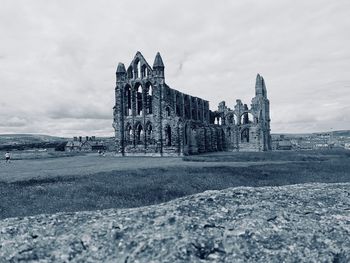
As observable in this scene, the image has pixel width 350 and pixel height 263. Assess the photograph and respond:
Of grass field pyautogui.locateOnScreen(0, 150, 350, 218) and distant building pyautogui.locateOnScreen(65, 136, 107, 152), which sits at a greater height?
distant building pyautogui.locateOnScreen(65, 136, 107, 152)

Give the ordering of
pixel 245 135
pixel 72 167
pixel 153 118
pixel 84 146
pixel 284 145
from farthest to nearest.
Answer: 1. pixel 84 146
2. pixel 284 145
3. pixel 245 135
4. pixel 153 118
5. pixel 72 167

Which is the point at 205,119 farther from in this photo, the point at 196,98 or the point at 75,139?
the point at 75,139

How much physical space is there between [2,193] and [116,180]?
5.68m

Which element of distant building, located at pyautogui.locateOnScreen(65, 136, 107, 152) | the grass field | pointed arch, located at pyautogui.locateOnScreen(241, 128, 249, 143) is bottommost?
the grass field

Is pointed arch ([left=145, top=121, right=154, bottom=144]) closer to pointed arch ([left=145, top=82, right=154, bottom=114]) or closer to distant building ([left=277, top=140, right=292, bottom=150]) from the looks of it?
pointed arch ([left=145, top=82, right=154, bottom=114])

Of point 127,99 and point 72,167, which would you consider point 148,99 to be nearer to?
point 127,99

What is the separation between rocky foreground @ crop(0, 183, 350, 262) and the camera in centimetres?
619

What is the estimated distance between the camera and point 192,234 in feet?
21.4

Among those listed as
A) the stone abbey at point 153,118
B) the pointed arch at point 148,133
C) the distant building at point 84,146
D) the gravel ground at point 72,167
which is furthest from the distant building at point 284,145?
the gravel ground at point 72,167

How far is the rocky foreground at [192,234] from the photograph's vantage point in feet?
20.3

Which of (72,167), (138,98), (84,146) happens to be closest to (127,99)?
(138,98)

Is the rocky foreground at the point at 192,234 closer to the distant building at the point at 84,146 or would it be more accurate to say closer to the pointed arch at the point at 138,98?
the pointed arch at the point at 138,98

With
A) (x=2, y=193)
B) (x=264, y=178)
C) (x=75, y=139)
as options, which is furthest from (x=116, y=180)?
(x=75, y=139)

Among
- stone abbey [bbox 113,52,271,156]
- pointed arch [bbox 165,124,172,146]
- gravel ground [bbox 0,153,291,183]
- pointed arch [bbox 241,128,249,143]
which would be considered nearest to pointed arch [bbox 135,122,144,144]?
stone abbey [bbox 113,52,271,156]
